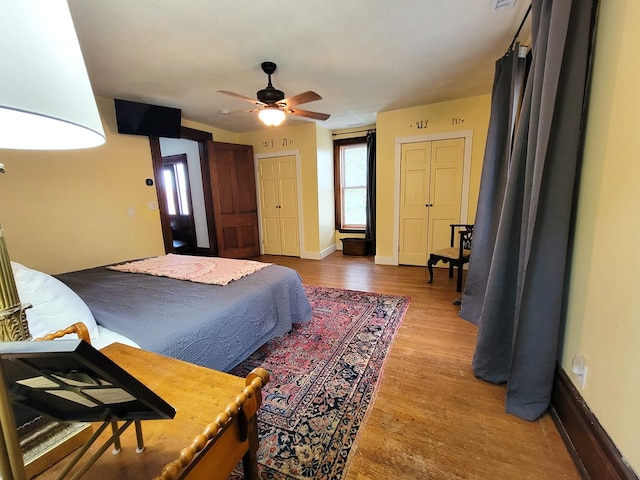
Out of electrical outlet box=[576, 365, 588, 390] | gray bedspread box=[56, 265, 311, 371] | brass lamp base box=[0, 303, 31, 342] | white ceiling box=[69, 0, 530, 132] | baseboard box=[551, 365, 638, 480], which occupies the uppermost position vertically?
white ceiling box=[69, 0, 530, 132]

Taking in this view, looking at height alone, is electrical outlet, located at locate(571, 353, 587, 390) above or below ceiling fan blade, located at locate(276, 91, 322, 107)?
below

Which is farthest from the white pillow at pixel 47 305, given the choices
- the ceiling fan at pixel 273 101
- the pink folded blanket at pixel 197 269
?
the ceiling fan at pixel 273 101

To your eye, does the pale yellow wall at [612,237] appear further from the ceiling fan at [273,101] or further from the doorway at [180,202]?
the doorway at [180,202]

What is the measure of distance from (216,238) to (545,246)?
436cm

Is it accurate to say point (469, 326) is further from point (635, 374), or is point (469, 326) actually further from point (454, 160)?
point (454, 160)

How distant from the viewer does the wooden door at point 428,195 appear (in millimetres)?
3865

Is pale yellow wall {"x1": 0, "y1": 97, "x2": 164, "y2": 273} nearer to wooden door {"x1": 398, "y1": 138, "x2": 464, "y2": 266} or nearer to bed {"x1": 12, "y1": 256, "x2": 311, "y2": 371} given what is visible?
bed {"x1": 12, "y1": 256, "x2": 311, "y2": 371}

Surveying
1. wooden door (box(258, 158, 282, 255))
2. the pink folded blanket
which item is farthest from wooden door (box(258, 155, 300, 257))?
the pink folded blanket

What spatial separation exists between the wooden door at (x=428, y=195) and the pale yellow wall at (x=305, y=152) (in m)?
1.49

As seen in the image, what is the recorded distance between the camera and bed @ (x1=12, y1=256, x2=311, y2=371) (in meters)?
1.29

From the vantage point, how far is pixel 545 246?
1.35m

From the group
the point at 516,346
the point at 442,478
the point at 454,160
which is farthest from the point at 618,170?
the point at 454,160

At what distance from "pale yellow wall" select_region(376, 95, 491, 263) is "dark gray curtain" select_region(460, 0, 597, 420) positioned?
233 cm

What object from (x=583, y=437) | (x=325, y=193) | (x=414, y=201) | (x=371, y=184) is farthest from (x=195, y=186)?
(x=583, y=437)
